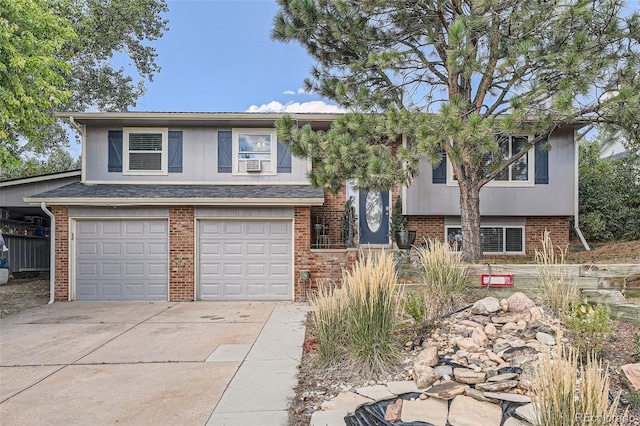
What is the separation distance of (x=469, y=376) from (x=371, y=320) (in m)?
1.06

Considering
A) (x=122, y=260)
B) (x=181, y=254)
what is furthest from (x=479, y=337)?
(x=122, y=260)

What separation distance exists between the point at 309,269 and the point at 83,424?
5.93 metres

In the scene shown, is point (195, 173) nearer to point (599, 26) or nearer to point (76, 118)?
point (76, 118)

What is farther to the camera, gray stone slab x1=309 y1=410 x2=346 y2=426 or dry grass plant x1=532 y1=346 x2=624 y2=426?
gray stone slab x1=309 y1=410 x2=346 y2=426

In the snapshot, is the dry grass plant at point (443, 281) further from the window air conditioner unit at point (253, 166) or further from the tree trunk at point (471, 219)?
the window air conditioner unit at point (253, 166)

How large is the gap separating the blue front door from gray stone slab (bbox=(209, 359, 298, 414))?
6.48 metres

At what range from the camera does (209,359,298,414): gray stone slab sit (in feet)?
11.6

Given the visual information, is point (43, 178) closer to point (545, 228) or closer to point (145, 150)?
point (145, 150)

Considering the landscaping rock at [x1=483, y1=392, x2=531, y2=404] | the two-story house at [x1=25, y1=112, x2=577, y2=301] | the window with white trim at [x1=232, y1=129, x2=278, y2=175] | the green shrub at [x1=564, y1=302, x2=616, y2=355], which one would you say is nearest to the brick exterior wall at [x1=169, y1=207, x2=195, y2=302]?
the two-story house at [x1=25, y1=112, x2=577, y2=301]

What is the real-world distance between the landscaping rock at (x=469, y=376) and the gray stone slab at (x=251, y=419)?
1633 mm

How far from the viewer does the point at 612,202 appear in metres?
11.8

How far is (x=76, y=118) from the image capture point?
32.2 feet

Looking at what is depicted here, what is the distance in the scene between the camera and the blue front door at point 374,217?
10867 millimetres

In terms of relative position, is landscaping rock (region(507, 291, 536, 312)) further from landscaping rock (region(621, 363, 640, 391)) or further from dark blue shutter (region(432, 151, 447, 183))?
dark blue shutter (region(432, 151, 447, 183))
